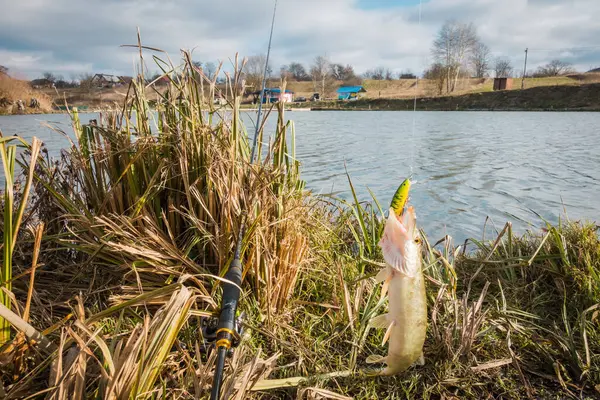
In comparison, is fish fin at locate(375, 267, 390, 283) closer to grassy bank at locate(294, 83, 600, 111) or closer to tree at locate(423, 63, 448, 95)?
grassy bank at locate(294, 83, 600, 111)

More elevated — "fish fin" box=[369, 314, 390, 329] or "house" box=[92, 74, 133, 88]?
"house" box=[92, 74, 133, 88]

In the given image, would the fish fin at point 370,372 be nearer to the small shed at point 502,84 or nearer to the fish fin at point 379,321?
the fish fin at point 379,321

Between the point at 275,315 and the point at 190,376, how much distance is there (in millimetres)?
589

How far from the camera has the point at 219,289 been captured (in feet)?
6.93

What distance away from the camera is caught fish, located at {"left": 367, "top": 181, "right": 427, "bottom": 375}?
1466 mm

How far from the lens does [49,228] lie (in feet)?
8.30

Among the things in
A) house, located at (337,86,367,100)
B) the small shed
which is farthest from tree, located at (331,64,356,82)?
the small shed

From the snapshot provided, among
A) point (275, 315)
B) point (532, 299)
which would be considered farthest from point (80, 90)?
point (532, 299)

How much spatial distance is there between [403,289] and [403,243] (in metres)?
0.22

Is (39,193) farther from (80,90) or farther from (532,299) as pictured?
(532,299)

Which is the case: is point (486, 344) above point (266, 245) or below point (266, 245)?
below

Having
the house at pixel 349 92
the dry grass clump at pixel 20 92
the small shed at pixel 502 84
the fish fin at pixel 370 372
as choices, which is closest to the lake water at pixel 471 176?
the dry grass clump at pixel 20 92

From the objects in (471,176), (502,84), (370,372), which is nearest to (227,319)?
(370,372)

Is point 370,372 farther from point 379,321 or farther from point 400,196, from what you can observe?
point 400,196
